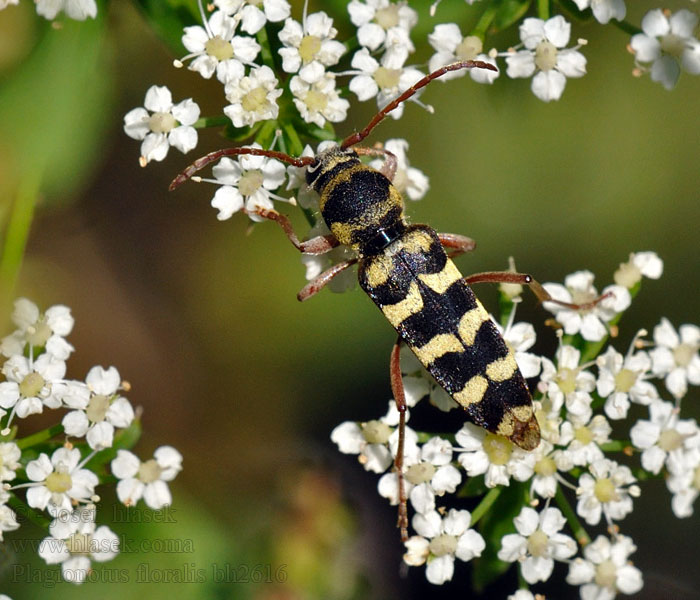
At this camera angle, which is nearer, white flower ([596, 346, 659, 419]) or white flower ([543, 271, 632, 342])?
white flower ([596, 346, 659, 419])

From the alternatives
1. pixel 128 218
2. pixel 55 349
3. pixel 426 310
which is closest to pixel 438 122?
pixel 426 310

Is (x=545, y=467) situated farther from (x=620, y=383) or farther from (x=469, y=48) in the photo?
(x=469, y=48)

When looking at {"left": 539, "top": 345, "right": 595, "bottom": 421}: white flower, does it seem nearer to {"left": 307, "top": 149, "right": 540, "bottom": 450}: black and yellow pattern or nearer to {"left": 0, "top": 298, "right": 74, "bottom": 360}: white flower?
{"left": 307, "top": 149, "right": 540, "bottom": 450}: black and yellow pattern

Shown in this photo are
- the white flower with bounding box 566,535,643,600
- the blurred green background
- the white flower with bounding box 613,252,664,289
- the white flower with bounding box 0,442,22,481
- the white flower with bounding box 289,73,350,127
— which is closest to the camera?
the white flower with bounding box 0,442,22,481

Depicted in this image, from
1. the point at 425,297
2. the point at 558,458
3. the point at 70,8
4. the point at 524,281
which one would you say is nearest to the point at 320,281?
the point at 425,297

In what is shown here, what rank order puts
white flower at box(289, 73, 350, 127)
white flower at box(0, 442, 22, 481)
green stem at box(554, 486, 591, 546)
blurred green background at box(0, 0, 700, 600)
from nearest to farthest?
1. white flower at box(0, 442, 22, 481)
2. white flower at box(289, 73, 350, 127)
3. green stem at box(554, 486, 591, 546)
4. blurred green background at box(0, 0, 700, 600)

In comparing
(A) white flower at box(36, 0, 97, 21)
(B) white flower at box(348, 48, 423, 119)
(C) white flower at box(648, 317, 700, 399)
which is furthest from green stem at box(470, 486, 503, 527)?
(A) white flower at box(36, 0, 97, 21)

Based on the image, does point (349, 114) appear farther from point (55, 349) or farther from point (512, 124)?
point (55, 349)
